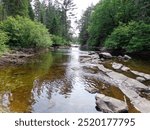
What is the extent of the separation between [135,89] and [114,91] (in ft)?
3.85

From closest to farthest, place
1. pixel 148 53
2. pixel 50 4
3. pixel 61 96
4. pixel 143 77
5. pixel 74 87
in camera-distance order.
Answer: pixel 61 96 < pixel 74 87 < pixel 143 77 < pixel 148 53 < pixel 50 4

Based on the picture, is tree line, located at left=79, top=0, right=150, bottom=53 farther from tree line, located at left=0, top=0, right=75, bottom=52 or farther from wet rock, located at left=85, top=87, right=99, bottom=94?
wet rock, located at left=85, top=87, right=99, bottom=94

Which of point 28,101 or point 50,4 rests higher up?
point 50,4

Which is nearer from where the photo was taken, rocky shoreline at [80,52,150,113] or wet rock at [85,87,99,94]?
rocky shoreline at [80,52,150,113]

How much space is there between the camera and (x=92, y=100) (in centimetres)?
1067

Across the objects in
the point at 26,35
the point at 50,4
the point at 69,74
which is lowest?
the point at 69,74

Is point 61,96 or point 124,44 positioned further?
point 124,44

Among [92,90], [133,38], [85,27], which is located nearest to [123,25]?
[133,38]

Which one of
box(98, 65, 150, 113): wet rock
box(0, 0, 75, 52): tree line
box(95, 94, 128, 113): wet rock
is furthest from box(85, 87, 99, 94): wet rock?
box(0, 0, 75, 52): tree line

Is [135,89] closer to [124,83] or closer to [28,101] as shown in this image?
[124,83]

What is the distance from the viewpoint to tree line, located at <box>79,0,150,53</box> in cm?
2764

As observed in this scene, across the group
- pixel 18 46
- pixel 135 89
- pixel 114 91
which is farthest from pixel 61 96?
pixel 18 46

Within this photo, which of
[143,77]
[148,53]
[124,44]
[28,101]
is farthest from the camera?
[124,44]

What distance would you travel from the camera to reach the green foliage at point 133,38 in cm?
2680
